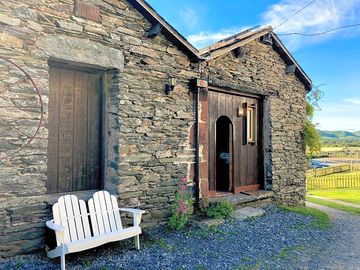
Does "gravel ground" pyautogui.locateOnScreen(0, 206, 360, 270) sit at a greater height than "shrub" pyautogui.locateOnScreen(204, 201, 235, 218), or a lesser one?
lesser

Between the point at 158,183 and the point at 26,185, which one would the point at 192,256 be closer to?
the point at 158,183

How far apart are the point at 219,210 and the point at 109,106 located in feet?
9.64

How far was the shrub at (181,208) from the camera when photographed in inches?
186

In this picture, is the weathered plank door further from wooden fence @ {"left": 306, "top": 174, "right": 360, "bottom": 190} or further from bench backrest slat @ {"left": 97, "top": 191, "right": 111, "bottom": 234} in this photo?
wooden fence @ {"left": 306, "top": 174, "right": 360, "bottom": 190}

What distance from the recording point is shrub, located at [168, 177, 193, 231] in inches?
186

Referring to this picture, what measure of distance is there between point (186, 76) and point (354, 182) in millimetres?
16573

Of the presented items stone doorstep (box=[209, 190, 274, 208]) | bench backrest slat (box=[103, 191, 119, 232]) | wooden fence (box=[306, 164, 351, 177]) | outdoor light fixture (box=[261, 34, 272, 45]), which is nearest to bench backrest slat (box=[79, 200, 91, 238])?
bench backrest slat (box=[103, 191, 119, 232])

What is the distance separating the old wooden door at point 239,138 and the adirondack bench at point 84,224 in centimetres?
278

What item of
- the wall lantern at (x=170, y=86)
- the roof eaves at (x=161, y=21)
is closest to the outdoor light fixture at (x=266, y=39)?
the roof eaves at (x=161, y=21)

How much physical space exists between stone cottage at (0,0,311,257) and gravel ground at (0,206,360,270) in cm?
53

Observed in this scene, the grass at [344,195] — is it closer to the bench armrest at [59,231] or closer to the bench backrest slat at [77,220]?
the bench backrest slat at [77,220]

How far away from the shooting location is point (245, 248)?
4105 millimetres

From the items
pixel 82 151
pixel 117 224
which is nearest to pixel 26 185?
pixel 82 151

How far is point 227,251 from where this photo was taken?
12.9 feet
